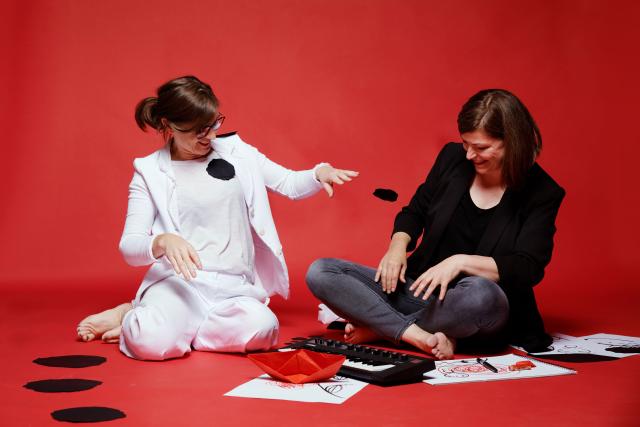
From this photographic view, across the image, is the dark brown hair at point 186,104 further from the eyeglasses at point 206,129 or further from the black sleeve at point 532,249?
the black sleeve at point 532,249

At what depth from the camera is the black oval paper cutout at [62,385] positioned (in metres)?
2.81

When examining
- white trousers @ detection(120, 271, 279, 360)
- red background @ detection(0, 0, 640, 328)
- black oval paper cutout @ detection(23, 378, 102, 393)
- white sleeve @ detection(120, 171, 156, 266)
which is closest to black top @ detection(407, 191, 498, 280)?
white trousers @ detection(120, 271, 279, 360)

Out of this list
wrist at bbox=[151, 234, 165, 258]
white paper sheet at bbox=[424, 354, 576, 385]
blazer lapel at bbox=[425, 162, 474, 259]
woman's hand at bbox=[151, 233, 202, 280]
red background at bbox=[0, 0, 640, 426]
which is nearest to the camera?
white paper sheet at bbox=[424, 354, 576, 385]

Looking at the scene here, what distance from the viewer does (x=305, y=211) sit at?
5164mm

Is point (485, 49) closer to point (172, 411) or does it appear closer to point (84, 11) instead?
point (84, 11)

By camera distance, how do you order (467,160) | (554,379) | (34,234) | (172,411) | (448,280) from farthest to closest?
(34,234) → (467,160) → (448,280) → (554,379) → (172,411)

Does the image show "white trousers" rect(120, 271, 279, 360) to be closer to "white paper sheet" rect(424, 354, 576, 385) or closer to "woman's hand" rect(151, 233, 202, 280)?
"woman's hand" rect(151, 233, 202, 280)

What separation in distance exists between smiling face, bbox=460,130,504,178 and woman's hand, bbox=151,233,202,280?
1036 mm

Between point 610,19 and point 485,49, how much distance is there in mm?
679

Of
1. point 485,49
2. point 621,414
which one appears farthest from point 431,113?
point 621,414

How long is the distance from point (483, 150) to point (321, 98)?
200 centimetres

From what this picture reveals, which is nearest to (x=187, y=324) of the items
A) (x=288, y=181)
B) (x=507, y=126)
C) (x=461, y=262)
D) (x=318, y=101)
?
(x=288, y=181)

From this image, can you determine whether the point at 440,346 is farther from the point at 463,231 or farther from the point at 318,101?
the point at 318,101

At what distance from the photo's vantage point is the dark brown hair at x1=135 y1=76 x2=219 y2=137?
3363mm
